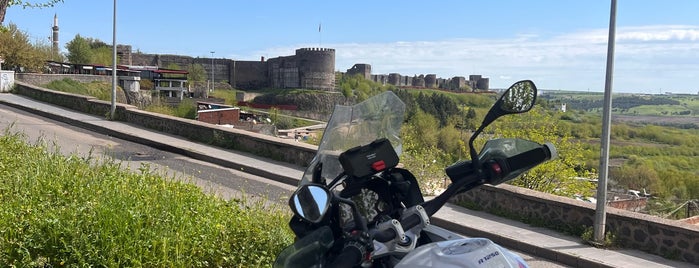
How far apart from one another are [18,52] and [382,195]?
160 ft

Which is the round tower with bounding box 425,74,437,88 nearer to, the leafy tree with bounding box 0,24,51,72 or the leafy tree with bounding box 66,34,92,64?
the leafy tree with bounding box 66,34,92,64

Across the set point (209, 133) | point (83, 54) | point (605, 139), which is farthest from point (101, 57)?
point (605, 139)

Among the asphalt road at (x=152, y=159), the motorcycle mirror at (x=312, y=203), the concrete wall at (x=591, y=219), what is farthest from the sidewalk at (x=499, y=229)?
the motorcycle mirror at (x=312, y=203)

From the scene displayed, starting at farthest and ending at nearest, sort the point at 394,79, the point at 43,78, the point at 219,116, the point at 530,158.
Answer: the point at 394,79 < the point at 43,78 < the point at 219,116 < the point at 530,158

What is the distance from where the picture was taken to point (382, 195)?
277cm

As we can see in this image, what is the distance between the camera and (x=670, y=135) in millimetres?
97875

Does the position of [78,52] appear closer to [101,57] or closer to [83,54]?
[83,54]

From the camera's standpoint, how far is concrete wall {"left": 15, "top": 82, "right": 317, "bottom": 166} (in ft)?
53.9

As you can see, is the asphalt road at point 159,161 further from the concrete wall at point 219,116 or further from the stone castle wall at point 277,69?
the stone castle wall at point 277,69

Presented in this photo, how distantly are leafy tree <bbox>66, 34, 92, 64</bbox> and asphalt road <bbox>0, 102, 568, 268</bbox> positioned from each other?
51176 mm

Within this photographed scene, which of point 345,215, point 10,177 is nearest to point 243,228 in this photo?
point 10,177

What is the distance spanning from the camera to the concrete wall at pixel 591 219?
960 centimetres

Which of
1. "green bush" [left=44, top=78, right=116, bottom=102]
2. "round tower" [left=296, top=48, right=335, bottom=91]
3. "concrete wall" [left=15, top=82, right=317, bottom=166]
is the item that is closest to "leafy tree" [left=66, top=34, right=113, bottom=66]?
"green bush" [left=44, top=78, right=116, bottom=102]

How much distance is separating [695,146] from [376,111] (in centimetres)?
10101
